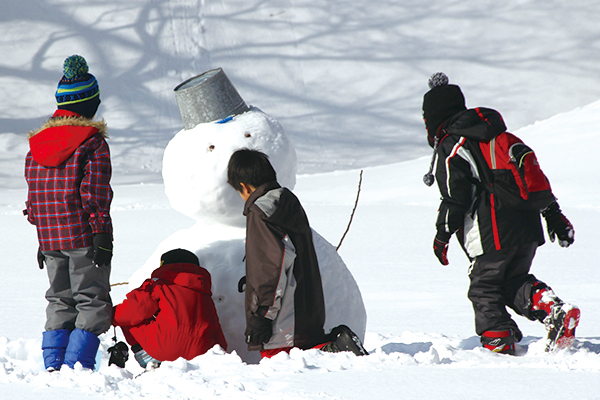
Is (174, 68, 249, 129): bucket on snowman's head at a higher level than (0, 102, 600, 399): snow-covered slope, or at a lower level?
higher

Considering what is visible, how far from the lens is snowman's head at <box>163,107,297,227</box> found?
2957 millimetres

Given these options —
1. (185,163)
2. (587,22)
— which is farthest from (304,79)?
(185,163)

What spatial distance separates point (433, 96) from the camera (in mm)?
2938

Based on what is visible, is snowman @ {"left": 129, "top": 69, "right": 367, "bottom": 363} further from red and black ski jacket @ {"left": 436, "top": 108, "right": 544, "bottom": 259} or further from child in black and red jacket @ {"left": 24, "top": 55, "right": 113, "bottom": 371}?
red and black ski jacket @ {"left": 436, "top": 108, "right": 544, "bottom": 259}

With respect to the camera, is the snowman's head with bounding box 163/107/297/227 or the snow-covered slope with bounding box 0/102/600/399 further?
the snowman's head with bounding box 163/107/297/227

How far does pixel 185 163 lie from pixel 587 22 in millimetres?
25765

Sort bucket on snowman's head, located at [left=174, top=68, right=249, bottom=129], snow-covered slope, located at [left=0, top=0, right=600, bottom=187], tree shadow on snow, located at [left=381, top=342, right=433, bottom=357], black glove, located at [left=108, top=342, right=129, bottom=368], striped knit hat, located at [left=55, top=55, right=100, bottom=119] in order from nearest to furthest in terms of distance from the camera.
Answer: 1. black glove, located at [left=108, top=342, right=129, bottom=368]
2. striped knit hat, located at [left=55, top=55, right=100, bottom=119]
3. bucket on snowman's head, located at [left=174, top=68, right=249, bottom=129]
4. tree shadow on snow, located at [left=381, top=342, right=433, bottom=357]
5. snow-covered slope, located at [left=0, top=0, right=600, bottom=187]

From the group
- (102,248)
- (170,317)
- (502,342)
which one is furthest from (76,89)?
(502,342)

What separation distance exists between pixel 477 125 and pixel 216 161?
45.3 inches

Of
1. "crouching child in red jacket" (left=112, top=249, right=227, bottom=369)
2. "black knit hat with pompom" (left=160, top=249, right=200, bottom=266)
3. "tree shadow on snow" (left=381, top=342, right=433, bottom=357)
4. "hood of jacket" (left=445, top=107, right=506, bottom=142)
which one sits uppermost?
"hood of jacket" (left=445, top=107, right=506, bottom=142)

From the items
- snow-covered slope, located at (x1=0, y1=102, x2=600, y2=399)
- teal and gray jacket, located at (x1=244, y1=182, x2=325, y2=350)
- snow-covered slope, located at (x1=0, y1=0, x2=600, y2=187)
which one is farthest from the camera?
snow-covered slope, located at (x1=0, y1=0, x2=600, y2=187)

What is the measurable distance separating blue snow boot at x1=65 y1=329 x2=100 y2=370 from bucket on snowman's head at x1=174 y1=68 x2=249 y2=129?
1077mm

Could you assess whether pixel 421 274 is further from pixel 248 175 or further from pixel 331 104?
A: pixel 331 104

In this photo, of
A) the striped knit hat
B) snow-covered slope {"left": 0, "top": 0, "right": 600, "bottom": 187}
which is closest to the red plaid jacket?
the striped knit hat
